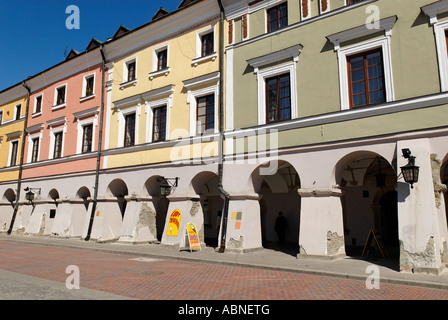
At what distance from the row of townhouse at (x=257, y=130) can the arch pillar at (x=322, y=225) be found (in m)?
0.05

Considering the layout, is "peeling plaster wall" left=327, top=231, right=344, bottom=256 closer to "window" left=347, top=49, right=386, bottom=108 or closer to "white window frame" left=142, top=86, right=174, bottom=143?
"window" left=347, top=49, right=386, bottom=108

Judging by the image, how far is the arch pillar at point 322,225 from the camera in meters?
12.1

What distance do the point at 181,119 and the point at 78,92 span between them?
31.4 feet

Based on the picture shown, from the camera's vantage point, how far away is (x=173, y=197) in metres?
16.7

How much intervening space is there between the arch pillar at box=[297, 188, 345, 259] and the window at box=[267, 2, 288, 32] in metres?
7.17

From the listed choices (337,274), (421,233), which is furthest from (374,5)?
(337,274)

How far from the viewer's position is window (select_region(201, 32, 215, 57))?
17422 millimetres

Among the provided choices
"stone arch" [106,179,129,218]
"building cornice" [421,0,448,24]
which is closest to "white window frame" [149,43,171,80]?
"stone arch" [106,179,129,218]

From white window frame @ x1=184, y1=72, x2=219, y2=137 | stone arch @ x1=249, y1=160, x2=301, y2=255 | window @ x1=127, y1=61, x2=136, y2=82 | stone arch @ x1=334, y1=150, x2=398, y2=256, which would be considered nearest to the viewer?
stone arch @ x1=334, y1=150, x2=398, y2=256

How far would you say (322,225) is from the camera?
12.2 metres

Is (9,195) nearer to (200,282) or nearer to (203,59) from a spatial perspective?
(203,59)

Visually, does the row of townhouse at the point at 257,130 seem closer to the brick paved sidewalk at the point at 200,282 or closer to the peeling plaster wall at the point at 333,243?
the peeling plaster wall at the point at 333,243

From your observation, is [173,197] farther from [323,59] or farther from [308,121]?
[323,59]

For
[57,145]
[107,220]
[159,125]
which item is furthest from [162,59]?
[57,145]
